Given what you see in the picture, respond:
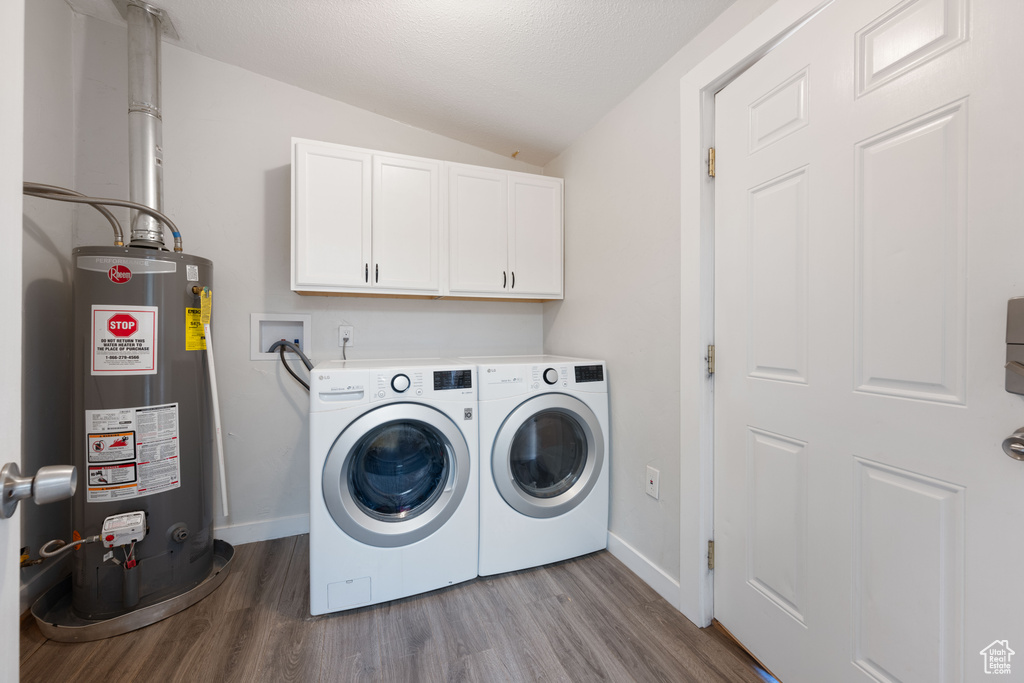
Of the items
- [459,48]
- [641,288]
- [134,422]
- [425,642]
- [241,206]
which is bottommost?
[425,642]

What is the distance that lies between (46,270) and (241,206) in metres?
0.76

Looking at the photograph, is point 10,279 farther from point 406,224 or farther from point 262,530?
point 262,530

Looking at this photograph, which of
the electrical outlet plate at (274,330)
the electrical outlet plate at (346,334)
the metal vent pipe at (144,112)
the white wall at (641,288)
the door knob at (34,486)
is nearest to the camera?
the door knob at (34,486)

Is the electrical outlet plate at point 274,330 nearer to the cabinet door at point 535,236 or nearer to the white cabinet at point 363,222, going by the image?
the white cabinet at point 363,222

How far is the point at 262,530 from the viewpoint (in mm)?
2080

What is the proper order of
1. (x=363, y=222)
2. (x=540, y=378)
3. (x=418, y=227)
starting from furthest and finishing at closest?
(x=418, y=227), (x=363, y=222), (x=540, y=378)

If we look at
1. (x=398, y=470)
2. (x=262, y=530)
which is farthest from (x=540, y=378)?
(x=262, y=530)

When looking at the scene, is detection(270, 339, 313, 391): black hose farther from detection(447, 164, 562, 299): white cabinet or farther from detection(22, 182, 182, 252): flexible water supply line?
detection(447, 164, 562, 299): white cabinet

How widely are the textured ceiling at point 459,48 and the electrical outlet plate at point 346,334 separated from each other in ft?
4.01

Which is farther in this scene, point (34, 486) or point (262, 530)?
point (262, 530)

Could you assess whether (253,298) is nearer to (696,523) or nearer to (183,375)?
(183,375)

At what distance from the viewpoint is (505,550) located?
1.74 metres

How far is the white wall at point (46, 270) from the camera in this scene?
1502mm

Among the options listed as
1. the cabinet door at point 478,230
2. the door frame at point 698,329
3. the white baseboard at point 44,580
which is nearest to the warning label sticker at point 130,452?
the white baseboard at point 44,580
